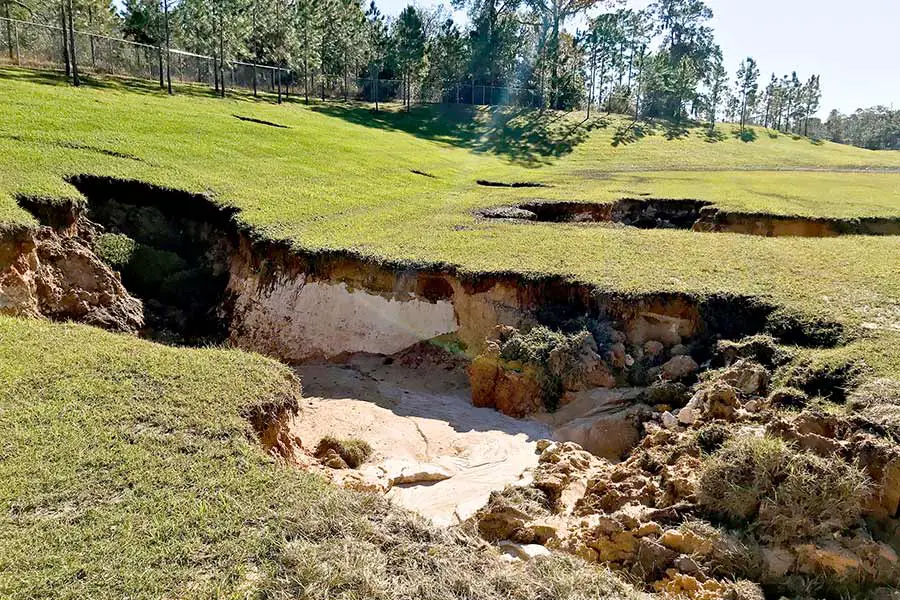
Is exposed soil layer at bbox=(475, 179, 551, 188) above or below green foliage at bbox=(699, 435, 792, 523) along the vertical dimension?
above

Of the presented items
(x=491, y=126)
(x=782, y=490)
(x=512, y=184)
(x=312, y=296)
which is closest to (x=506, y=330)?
(x=312, y=296)

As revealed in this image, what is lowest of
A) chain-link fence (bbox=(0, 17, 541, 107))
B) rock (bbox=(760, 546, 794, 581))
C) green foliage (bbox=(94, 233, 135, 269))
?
rock (bbox=(760, 546, 794, 581))

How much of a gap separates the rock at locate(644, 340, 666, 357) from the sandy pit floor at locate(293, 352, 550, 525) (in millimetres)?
2057

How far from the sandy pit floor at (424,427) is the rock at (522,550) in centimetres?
72

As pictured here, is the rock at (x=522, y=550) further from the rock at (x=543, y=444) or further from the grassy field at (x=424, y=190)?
the grassy field at (x=424, y=190)

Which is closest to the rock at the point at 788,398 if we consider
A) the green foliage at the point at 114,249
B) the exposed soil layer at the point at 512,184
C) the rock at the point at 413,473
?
the rock at the point at 413,473

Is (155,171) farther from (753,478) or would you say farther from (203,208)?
(753,478)

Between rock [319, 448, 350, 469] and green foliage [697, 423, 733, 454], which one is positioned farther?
rock [319, 448, 350, 469]

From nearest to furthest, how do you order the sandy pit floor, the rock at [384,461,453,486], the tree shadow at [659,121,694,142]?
the sandy pit floor, the rock at [384,461,453,486], the tree shadow at [659,121,694,142]

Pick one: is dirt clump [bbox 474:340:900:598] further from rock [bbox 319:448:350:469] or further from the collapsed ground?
rock [bbox 319:448:350:469]

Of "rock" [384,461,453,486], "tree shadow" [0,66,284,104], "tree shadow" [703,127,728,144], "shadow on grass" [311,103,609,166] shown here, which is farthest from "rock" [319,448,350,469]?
"tree shadow" [703,127,728,144]

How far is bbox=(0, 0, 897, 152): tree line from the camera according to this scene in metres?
42.2

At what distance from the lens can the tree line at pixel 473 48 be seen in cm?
4219

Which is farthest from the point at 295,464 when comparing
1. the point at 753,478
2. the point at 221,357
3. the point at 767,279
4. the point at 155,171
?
the point at 155,171
